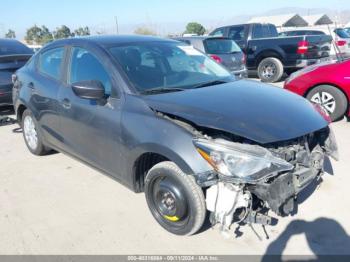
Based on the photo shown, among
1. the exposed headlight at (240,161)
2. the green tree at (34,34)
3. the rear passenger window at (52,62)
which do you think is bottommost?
the green tree at (34,34)

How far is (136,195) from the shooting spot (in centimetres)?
390

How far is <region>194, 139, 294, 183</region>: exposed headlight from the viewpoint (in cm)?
264

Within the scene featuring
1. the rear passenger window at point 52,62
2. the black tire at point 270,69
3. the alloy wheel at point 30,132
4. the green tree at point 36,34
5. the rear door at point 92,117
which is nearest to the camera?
the rear door at point 92,117

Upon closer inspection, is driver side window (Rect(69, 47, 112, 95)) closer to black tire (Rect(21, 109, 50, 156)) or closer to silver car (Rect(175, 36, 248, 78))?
black tire (Rect(21, 109, 50, 156))

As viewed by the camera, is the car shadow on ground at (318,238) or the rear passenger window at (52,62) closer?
the car shadow on ground at (318,238)

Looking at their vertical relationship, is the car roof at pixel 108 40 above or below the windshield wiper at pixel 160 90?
above

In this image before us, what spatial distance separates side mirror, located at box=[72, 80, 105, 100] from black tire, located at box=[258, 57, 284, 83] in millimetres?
8508

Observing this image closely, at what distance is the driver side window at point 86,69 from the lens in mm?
3525

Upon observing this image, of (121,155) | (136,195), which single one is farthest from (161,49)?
(136,195)

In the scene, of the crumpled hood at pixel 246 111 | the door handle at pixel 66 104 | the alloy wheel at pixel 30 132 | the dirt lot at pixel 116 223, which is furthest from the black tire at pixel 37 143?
the crumpled hood at pixel 246 111

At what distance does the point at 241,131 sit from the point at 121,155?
47.8 inches

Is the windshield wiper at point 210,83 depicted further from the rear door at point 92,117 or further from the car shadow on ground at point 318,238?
the car shadow on ground at point 318,238

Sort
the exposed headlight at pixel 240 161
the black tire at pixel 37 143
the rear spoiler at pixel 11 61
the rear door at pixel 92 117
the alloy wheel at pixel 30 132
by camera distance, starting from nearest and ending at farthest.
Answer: the exposed headlight at pixel 240 161 < the rear door at pixel 92 117 < the black tire at pixel 37 143 < the alloy wheel at pixel 30 132 < the rear spoiler at pixel 11 61

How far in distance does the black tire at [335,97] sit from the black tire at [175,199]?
4298 mm
